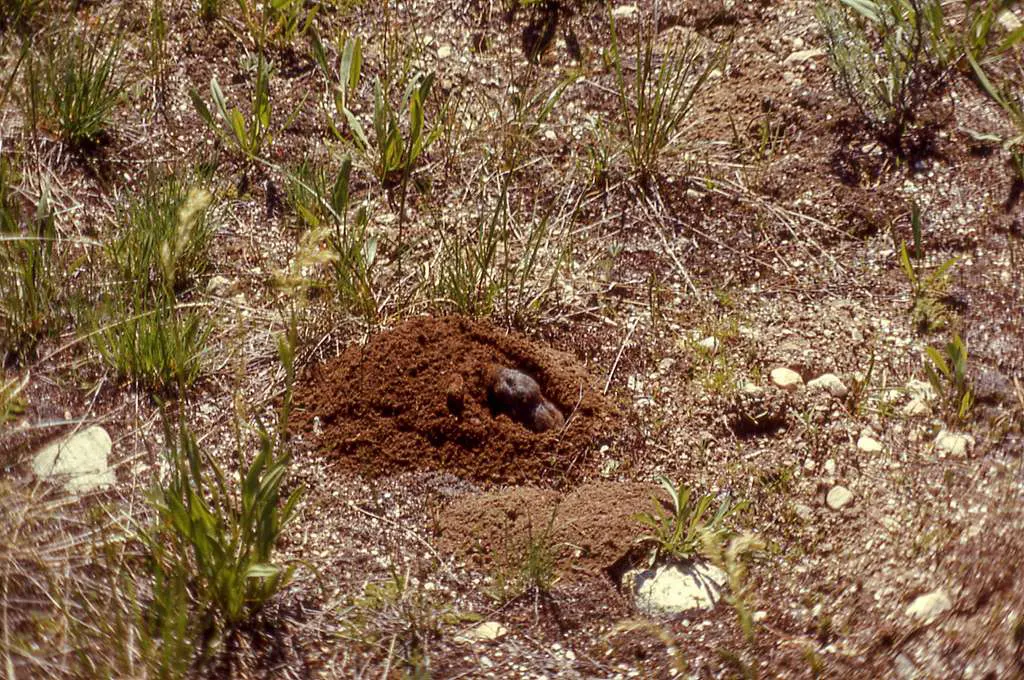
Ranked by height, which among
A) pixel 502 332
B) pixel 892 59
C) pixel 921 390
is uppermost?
pixel 892 59

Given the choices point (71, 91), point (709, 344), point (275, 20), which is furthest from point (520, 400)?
point (275, 20)

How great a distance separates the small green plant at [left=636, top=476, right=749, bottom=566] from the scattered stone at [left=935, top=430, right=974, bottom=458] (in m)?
0.49

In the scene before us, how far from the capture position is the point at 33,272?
8.79ft

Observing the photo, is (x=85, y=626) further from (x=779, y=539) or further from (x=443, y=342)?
(x=779, y=539)

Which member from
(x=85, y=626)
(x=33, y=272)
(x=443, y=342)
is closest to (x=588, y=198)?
(x=443, y=342)

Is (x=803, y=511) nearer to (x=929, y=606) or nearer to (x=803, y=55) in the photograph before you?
(x=929, y=606)

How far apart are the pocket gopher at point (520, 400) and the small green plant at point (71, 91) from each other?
1473 millimetres

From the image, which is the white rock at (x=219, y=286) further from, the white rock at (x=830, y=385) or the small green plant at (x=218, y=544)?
the white rock at (x=830, y=385)

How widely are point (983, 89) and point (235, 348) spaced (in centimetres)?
229

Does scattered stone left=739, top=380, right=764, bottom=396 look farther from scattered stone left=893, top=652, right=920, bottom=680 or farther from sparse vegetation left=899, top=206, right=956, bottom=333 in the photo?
scattered stone left=893, top=652, right=920, bottom=680

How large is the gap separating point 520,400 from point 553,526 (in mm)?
345

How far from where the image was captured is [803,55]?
3.33 meters

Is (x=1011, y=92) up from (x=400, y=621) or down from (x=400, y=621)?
up

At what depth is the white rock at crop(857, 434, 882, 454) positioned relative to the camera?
247cm
